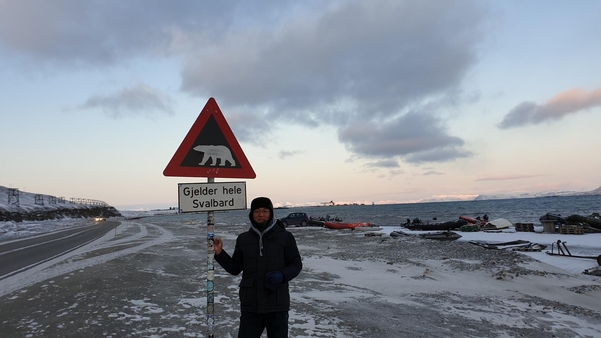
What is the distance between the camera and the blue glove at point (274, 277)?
2783 mm

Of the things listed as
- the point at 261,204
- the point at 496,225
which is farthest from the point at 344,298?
the point at 496,225

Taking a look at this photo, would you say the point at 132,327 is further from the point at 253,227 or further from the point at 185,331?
the point at 253,227

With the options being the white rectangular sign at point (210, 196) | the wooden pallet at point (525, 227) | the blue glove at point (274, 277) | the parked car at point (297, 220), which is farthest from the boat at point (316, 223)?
the blue glove at point (274, 277)

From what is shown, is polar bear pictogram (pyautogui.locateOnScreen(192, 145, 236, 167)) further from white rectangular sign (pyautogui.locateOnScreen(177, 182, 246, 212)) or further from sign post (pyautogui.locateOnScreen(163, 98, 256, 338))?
white rectangular sign (pyautogui.locateOnScreen(177, 182, 246, 212))

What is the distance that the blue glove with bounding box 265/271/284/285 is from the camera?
9.13ft

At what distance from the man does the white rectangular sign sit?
283mm

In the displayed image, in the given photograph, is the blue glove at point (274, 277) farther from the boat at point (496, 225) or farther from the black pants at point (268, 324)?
the boat at point (496, 225)

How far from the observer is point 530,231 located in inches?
1055

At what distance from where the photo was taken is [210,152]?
3436mm

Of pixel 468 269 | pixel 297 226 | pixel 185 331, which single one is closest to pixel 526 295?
pixel 468 269

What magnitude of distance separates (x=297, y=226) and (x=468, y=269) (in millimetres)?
29489

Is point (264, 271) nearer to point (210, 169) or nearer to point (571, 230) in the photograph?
point (210, 169)

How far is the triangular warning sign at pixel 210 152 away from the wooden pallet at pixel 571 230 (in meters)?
28.1

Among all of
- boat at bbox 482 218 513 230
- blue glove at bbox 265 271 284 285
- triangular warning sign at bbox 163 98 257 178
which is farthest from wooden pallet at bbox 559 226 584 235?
blue glove at bbox 265 271 284 285
